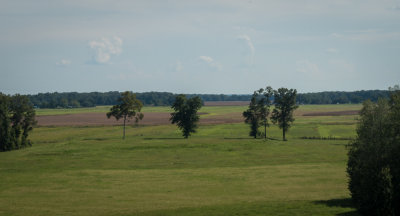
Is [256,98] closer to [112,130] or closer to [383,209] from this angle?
[112,130]

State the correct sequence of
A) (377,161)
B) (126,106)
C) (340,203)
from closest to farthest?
(377,161), (340,203), (126,106)

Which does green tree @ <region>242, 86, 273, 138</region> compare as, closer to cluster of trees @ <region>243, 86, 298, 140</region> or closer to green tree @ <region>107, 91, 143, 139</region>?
cluster of trees @ <region>243, 86, 298, 140</region>

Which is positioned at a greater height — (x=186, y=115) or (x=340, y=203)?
(x=186, y=115)

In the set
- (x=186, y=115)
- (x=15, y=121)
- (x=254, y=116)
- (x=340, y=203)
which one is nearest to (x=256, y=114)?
(x=254, y=116)

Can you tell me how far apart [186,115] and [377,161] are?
81179 millimetres

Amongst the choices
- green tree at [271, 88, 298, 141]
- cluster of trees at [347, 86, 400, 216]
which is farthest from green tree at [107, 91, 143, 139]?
cluster of trees at [347, 86, 400, 216]

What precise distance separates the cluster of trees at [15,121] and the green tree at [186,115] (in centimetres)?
3534

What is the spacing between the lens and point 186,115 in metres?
111

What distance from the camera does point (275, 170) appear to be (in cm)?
5881

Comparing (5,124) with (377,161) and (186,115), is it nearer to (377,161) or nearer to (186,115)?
(186,115)

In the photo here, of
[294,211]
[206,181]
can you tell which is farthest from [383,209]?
[206,181]

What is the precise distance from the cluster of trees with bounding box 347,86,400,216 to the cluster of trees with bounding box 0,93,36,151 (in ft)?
258

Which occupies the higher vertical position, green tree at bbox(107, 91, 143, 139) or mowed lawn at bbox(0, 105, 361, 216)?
green tree at bbox(107, 91, 143, 139)

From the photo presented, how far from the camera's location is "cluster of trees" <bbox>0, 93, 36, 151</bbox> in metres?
91.8
